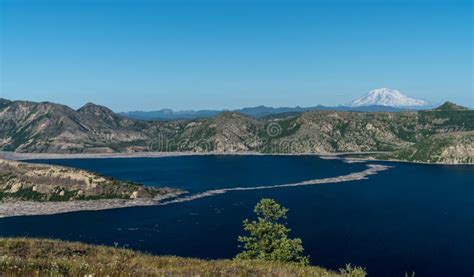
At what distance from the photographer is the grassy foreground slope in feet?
74.8

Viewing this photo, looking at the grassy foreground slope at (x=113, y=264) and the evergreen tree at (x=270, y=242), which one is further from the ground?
the grassy foreground slope at (x=113, y=264)

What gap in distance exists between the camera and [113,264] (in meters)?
31.3

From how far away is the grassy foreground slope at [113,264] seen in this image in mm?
22812

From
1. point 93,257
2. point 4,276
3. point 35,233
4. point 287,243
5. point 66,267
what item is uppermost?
point 4,276

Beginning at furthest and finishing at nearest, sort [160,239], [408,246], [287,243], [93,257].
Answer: [160,239] → [408,246] → [287,243] → [93,257]

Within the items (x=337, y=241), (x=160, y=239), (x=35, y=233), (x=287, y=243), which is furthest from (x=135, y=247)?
(x=287, y=243)

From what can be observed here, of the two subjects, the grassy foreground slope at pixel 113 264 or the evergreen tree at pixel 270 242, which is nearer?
the grassy foreground slope at pixel 113 264

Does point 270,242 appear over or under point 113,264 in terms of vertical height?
under

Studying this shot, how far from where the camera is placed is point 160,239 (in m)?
181

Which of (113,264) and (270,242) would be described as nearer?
(113,264)

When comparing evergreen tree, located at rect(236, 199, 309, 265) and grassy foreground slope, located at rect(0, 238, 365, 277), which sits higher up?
grassy foreground slope, located at rect(0, 238, 365, 277)

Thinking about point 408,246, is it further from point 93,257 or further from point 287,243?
point 93,257

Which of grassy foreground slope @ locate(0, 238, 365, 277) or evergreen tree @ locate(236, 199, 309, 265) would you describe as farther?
evergreen tree @ locate(236, 199, 309, 265)

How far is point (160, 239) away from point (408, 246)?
101 meters
